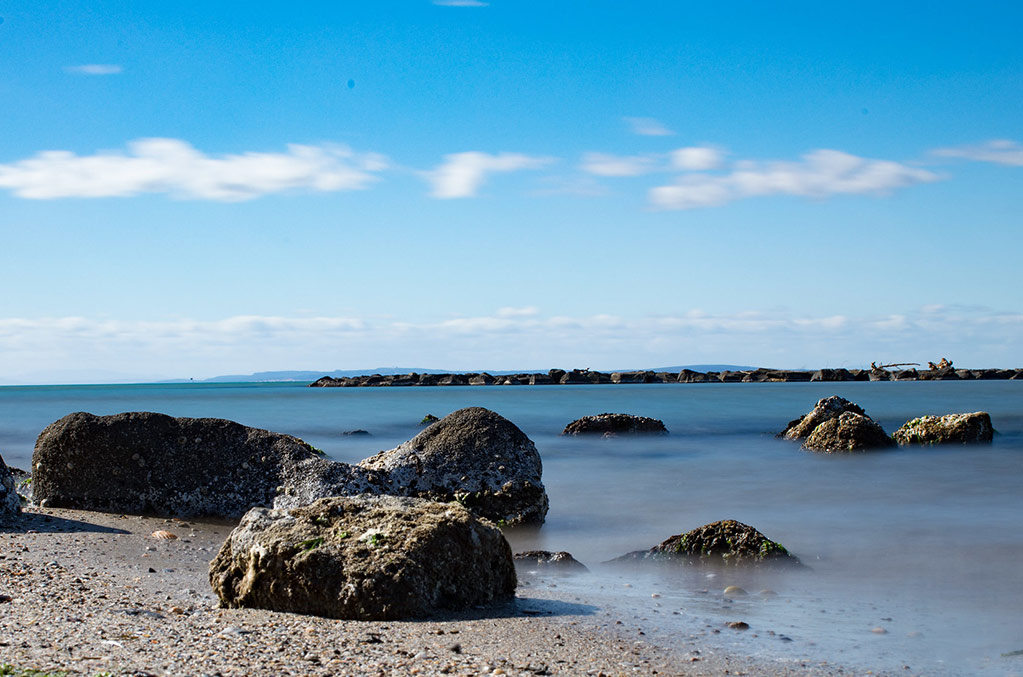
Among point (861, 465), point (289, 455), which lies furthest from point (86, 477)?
point (861, 465)

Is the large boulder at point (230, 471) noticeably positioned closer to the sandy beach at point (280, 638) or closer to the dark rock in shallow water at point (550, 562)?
the dark rock in shallow water at point (550, 562)

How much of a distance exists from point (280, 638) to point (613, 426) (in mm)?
20307

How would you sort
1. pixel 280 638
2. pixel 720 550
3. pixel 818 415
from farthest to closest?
pixel 818 415 → pixel 720 550 → pixel 280 638

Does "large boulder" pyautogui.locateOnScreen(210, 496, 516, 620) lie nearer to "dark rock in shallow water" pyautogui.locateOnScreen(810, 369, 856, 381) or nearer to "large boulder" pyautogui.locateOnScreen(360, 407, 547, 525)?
"large boulder" pyautogui.locateOnScreen(360, 407, 547, 525)

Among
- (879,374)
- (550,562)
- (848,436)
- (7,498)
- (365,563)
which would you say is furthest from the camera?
(879,374)

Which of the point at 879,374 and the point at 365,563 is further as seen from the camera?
the point at 879,374

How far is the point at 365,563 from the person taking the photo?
5.89 metres

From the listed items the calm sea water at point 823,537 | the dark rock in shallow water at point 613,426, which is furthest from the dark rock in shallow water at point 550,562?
the dark rock in shallow water at point 613,426

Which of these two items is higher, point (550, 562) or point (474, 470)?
point (474, 470)

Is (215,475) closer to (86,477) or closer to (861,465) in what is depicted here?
(86,477)

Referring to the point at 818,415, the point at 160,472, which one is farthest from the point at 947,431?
the point at 160,472

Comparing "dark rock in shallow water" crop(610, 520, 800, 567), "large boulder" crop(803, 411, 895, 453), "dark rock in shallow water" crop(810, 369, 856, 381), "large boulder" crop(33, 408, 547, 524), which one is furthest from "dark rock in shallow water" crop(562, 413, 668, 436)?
"dark rock in shallow water" crop(810, 369, 856, 381)

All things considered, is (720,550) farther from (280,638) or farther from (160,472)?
(160,472)

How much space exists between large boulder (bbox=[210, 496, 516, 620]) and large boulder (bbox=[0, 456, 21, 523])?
3.66 meters
